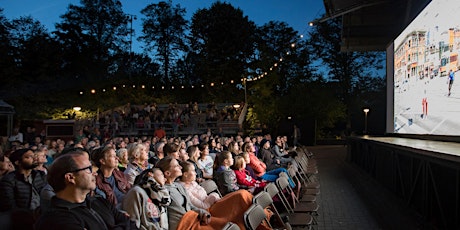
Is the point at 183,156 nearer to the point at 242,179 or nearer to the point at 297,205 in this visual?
the point at 242,179

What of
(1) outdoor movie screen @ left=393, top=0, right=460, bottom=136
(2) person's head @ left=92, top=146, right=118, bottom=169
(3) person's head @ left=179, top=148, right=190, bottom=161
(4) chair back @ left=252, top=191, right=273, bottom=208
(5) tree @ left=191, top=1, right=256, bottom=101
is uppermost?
(5) tree @ left=191, top=1, right=256, bottom=101

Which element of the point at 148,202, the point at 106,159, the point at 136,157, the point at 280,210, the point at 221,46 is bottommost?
the point at 280,210

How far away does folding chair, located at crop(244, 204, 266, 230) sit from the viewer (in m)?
3.50

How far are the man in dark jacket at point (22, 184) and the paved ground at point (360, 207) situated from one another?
4035 millimetres

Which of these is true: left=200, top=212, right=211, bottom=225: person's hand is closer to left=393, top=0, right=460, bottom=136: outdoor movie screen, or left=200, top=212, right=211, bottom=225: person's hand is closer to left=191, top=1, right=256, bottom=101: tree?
left=393, top=0, right=460, bottom=136: outdoor movie screen

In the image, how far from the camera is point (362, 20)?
14.2 m

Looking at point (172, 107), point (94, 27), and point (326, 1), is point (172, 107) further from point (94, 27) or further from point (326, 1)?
point (94, 27)

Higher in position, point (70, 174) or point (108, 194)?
point (70, 174)

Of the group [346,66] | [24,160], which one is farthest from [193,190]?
[346,66]

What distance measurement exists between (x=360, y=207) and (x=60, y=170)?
6363 mm

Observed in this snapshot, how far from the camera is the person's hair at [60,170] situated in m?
2.39

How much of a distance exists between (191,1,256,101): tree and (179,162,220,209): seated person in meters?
31.8

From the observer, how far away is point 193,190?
4.75m

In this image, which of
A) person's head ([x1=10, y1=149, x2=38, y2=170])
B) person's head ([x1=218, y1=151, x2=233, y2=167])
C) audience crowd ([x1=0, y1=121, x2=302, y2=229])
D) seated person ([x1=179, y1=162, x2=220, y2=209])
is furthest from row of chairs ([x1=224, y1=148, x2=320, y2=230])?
person's head ([x1=10, y1=149, x2=38, y2=170])
